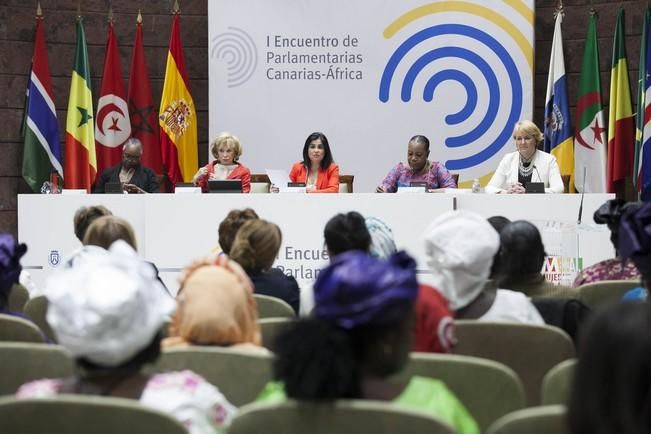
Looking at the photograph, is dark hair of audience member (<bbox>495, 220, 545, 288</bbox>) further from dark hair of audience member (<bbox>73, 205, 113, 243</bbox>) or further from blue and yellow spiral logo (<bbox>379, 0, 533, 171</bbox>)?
blue and yellow spiral logo (<bbox>379, 0, 533, 171</bbox>)

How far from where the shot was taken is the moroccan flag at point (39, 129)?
27.7ft

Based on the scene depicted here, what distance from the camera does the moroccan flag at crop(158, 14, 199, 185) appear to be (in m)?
8.55

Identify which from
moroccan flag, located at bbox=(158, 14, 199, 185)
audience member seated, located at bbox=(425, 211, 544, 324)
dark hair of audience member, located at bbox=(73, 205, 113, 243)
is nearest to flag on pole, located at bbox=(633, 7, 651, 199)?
moroccan flag, located at bbox=(158, 14, 199, 185)

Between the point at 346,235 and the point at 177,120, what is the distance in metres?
5.38

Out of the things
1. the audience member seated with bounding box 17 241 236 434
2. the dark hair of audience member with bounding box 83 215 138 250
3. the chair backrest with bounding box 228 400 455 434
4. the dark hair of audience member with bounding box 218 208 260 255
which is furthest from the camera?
the dark hair of audience member with bounding box 218 208 260 255

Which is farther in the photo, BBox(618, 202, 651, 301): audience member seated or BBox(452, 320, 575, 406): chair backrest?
BBox(618, 202, 651, 301): audience member seated

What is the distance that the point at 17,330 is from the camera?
2709 mm

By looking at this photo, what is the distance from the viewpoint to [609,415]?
118 cm

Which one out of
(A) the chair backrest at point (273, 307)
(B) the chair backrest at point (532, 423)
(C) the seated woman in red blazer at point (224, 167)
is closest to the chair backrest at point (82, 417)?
(B) the chair backrest at point (532, 423)

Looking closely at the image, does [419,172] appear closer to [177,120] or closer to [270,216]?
[270,216]

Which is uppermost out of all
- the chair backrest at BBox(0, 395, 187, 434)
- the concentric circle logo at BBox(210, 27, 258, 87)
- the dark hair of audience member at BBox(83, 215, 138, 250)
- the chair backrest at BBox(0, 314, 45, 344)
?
the concentric circle logo at BBox(210, 27, 258, 87)

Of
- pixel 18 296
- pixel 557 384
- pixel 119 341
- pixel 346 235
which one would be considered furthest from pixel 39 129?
pixel 557 384

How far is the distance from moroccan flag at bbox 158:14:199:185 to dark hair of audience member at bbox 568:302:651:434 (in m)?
7.48

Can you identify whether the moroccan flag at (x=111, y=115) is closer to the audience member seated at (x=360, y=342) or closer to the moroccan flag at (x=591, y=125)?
the moroccan flag at (x=591, y=125)
